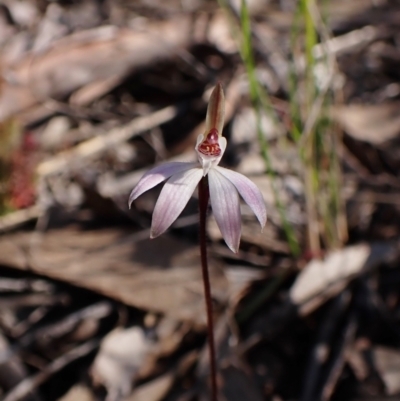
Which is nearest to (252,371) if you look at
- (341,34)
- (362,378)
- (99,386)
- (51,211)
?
(362,378)

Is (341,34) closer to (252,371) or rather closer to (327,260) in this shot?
(327,260)

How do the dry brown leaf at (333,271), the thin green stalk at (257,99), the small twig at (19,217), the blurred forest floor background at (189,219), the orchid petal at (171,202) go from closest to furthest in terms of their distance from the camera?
the orchid petal at (171,202), the thin green stalk at (257,99), the blurred forest floor background at (189,219), the dry brown leaf at (333,271), the small twig at (19,217)

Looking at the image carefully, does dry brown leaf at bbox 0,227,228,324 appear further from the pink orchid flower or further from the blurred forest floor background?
the pink orchid flower

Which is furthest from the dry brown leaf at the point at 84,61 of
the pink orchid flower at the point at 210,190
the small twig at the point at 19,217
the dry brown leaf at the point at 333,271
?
the pink orchid flower at the point at 210,190

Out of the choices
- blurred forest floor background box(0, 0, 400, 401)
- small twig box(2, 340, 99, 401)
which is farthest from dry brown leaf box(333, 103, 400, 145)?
small twig box(2, 340, 99, 401)

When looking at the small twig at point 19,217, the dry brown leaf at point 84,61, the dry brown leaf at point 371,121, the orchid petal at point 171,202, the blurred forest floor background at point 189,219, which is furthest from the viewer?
the dry brown leaf at point 84,61

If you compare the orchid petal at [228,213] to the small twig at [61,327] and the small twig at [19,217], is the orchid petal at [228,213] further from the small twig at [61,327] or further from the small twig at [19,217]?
the small twig at [19,217]

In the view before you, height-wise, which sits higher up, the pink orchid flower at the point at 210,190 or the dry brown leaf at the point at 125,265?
the pink orchid flower at the point at 210,190
